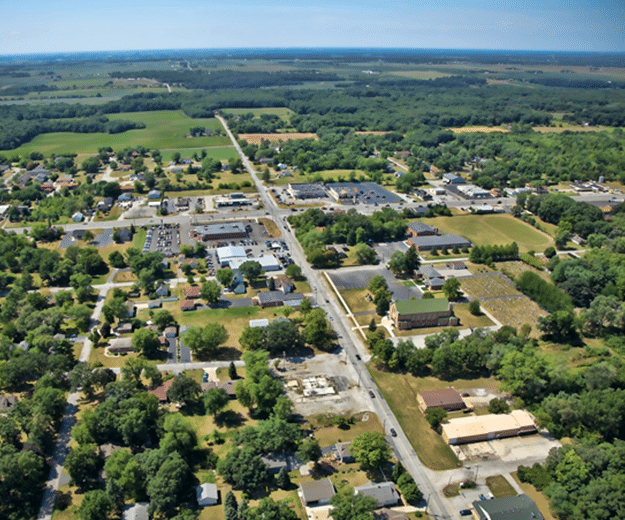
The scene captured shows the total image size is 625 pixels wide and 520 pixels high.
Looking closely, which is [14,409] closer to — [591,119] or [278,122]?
[278,122]

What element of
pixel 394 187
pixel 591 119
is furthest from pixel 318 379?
pixel 591 119

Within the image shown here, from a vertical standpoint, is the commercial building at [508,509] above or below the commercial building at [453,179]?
below

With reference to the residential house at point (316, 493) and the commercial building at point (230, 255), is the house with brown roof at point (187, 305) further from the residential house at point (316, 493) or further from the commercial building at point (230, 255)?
the residential house at point (316, 493)

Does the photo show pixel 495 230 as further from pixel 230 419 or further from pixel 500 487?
pixel 230 419

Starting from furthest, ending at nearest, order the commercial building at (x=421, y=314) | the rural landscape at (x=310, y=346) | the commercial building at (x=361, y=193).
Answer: the commercial building at (x=361, y=193) < the commercial building at (x=421, y=314) < the rural landscape at (x=310, y=346)

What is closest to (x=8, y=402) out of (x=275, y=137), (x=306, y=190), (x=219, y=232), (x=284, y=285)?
(x=284, y=285)

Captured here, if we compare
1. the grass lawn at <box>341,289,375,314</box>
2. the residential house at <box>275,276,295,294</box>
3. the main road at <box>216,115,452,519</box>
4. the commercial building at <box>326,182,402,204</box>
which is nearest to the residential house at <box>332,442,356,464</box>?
the main road at <box>216,115,452,519</box>

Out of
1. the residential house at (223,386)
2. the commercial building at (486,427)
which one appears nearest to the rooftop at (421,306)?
the commercial building at (486,427)
